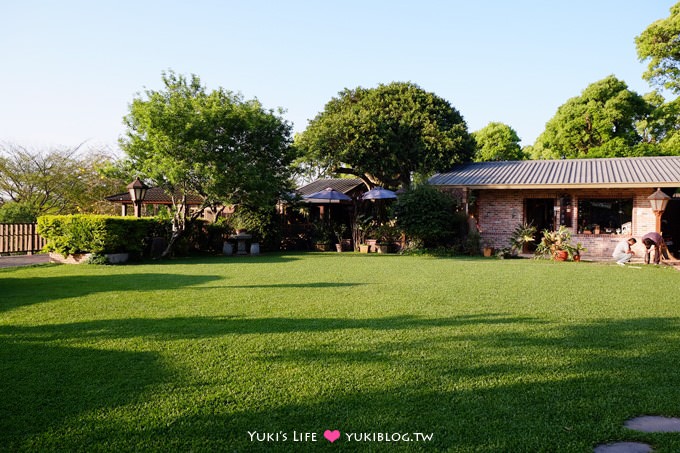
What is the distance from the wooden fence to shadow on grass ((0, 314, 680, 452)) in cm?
1313

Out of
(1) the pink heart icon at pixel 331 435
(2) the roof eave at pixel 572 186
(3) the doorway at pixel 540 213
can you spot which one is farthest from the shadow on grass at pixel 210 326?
(3) the doorway at pixel 540 213

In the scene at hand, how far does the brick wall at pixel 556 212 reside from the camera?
15867 millimetres

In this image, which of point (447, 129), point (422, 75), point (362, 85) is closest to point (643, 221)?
point (447, 129)

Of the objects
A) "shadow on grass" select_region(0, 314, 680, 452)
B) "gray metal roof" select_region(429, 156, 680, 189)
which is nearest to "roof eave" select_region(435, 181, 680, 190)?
"gray metal roof" select_region(429, 156, 680, 189)

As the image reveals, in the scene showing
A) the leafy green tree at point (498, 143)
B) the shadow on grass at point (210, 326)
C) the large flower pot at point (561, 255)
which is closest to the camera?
the shadow on grass at point (210, 326)

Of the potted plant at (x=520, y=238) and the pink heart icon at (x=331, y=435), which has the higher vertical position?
the potted plant at (x=520, y=238)

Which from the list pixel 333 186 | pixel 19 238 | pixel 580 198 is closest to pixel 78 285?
pixel 19 238

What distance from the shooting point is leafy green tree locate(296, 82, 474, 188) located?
20.1m

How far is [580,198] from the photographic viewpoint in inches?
657

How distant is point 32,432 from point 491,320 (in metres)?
4.62

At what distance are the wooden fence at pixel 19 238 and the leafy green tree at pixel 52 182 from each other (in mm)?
6111

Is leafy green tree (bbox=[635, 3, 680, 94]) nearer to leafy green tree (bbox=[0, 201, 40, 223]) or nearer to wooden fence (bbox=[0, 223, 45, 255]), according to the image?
wooden fence (bbox=[0, 223, 45, 255])

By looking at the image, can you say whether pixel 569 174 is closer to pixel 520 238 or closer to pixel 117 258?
pixel 520 238

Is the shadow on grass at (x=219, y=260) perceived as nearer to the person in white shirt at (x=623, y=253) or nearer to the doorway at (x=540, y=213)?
the doorway at (x=540, y=213)
